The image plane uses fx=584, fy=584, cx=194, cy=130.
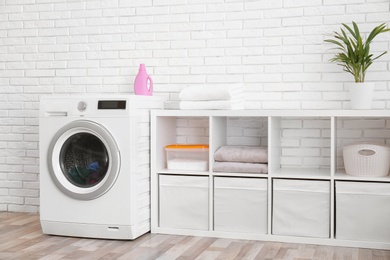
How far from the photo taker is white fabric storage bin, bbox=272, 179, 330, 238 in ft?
12.0

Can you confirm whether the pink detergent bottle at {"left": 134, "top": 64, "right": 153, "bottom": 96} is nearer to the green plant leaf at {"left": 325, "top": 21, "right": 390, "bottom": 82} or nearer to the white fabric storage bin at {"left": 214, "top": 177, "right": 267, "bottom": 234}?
the white fabric storage bin at {"left": 214, "top": 177, "right": 267, "bottom": 234}

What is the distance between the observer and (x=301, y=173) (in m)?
3.78

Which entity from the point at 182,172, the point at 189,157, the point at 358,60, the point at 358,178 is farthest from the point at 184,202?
the point at 358,60

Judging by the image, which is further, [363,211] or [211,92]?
[211,92]

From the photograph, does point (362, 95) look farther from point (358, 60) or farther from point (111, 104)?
point (111, 104)

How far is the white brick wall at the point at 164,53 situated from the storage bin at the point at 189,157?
424mm

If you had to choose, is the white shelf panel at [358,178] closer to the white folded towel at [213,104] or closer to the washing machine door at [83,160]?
the white folded towel at [213,104]

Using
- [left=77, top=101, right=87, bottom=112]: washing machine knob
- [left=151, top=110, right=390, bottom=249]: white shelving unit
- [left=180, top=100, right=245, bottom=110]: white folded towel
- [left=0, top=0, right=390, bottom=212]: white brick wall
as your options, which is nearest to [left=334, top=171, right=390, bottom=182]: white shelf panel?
[left=151, top=110, right=390, bottom=249]: white shelving unit

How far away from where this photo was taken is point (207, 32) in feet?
14.0

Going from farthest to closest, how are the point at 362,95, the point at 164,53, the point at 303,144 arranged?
the point at 164,53
the point at 303,144
the point at 362,95

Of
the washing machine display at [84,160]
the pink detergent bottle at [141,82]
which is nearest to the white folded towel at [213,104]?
the pink detergent bottle at [141,82]

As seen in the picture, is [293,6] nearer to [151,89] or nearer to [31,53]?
[151,89]

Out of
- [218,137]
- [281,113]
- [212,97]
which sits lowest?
[218,137]

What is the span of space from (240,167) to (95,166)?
95 centimetres
